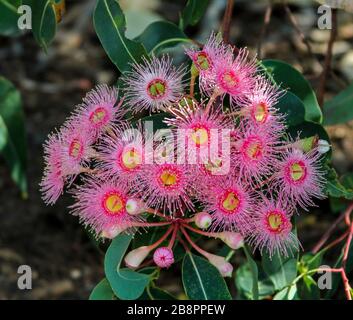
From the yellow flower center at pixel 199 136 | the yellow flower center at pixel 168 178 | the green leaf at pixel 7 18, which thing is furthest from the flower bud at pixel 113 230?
the green leaf at pixel 7 18

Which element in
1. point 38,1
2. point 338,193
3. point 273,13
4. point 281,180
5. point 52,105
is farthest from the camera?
point 273,13

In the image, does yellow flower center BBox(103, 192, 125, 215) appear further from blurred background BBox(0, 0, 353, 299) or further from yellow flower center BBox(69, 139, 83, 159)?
blurred background BBox(0, 0, 353, 299)

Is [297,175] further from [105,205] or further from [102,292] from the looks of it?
[102,292]

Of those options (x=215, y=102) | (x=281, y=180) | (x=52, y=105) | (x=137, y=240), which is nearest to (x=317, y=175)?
(x=281, y=180)

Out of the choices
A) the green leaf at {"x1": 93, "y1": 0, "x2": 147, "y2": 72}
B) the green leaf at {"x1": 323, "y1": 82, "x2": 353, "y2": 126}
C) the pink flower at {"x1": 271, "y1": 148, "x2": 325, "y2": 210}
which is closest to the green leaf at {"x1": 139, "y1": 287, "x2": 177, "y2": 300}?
the pink flower at {"x1": 271, "y1": 148, "x2": 325, "y2": 210}

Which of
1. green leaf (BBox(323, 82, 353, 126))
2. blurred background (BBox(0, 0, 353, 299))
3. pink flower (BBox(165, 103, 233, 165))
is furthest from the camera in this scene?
blurred background (BBox(0, 0, 353, 299))
